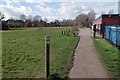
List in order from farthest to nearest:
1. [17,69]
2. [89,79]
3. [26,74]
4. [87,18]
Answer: [87,18] → [17,69] → [26,74] → [89,79]

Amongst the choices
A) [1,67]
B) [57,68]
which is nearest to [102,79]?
[57,68]

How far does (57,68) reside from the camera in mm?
8031

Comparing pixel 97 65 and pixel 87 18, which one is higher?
pixel 87 18

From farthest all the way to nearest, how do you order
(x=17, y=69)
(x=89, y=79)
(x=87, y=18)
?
(x=87, y=18), (x=17, y=69), (x=89, y=79)

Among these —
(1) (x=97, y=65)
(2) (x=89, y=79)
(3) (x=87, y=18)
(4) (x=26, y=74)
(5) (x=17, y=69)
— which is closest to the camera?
(2) (x=89, y=79)

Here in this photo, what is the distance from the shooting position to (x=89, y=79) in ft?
21.3

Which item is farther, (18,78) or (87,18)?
(87,18)

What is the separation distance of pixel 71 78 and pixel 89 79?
557mm

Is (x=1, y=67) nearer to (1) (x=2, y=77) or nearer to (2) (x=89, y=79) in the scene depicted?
(1) (x=2, y=77)

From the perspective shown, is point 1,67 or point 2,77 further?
point 1,67

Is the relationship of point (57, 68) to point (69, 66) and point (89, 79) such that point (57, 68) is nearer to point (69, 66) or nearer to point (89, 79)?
point (69, 66)

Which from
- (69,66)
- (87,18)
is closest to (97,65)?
(69,66)

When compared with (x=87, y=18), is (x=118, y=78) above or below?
below

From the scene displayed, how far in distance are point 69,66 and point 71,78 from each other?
177 centimetres
